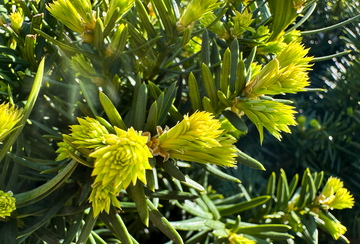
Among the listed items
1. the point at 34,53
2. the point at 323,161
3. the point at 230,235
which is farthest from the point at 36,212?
the point at 323,161

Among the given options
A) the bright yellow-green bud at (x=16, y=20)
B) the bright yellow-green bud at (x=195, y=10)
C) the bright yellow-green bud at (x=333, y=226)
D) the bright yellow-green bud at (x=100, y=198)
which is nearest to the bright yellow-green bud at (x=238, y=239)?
the bright yellow-green bud at (x=333, y=226)

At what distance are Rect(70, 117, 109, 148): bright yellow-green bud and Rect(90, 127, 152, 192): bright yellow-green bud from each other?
0.02 metres

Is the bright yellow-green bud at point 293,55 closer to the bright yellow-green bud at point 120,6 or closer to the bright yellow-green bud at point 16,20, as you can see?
the bright yellow-green bud at point 120,6

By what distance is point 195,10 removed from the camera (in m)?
0.41

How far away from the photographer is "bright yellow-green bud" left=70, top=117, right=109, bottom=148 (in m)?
0.32

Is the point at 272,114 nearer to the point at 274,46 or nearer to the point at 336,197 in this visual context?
the point at 274,46

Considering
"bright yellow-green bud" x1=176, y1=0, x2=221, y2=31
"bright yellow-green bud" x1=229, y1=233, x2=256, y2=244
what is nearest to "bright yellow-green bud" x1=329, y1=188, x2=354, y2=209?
"bright yellow-green bud" x1=229, y1=233, x2=256, y2=244

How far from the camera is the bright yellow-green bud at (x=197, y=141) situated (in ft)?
1.04

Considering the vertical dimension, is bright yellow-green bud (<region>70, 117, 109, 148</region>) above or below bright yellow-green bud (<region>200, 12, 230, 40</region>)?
below

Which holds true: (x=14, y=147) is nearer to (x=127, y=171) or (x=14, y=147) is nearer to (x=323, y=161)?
(x=127, y=171)

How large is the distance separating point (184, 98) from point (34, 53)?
0.32m

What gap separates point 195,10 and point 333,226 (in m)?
0.56

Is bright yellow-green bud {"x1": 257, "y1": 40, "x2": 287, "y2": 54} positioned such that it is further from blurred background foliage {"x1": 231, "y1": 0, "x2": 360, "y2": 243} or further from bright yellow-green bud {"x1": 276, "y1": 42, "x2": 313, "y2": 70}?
blurred background foliage {"x1": 231, "y1": 0, "x2": 360, "y2": 243}

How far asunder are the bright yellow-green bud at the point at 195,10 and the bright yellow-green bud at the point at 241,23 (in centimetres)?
5
